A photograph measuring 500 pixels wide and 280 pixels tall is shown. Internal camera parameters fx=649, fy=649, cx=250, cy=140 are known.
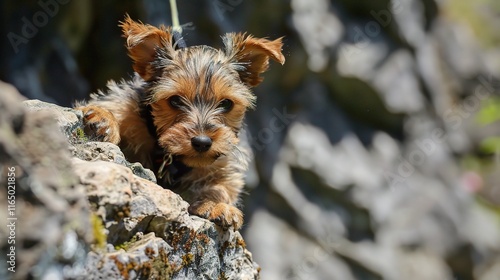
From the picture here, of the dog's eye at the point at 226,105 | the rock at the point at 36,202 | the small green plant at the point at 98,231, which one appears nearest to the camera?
the rock at the point at 36,202

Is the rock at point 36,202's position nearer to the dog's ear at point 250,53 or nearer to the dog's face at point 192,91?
the dog's face at point 192,91

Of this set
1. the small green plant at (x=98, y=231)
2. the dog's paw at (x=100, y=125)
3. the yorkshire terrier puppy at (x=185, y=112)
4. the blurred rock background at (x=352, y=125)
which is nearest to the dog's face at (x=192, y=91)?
the yorkshire terrier puppy at (x=185, y=112)

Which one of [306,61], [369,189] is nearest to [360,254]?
[369,189]

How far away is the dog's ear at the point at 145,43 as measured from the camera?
14.1ft

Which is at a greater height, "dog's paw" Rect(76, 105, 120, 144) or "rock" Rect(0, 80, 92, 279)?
"rock" Rect(0, 80, 92, 279)

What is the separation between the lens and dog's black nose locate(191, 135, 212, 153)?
4.09m

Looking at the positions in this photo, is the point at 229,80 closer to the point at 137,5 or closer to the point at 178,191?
the point at 178,191

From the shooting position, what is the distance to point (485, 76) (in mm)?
9250

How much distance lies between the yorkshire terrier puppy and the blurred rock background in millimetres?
2732

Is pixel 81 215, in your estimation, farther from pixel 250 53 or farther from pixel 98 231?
pixel 250 53

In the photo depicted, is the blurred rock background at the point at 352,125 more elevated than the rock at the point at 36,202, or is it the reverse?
the rock at the point at 36,202

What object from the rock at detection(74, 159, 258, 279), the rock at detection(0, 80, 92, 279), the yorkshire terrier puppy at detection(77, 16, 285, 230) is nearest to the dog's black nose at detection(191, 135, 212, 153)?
the yorkshire terrier puppy at detection(77, 16, 285, 230)

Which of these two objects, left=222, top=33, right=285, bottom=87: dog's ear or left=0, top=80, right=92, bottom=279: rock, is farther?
left=222, top=33, right=285, bottom=87: dog's ear

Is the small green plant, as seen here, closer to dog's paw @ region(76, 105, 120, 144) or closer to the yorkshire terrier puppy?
the yorkshire terrier puppy
